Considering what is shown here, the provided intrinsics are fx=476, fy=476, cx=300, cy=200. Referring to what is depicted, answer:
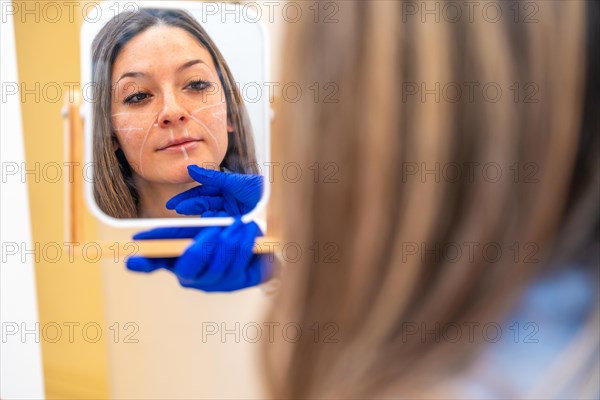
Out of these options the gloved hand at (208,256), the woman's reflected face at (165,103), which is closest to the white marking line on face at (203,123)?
the woman's reflected face at (165,103)

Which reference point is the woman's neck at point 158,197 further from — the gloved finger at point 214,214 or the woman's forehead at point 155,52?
the woman's forehead at point 155,52

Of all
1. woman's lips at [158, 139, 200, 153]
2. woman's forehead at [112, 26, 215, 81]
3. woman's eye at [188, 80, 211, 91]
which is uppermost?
woman's forehead at [112, 26, 215, 81]

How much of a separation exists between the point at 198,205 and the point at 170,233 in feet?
0.18

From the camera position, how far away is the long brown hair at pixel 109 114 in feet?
2.00

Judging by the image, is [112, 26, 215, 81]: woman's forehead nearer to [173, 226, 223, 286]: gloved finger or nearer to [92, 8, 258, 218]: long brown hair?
[92, 8, 258, 218]: long brown hair

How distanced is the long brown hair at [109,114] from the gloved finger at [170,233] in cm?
3

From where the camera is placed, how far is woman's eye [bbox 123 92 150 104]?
61 cm

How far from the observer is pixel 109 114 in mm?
614

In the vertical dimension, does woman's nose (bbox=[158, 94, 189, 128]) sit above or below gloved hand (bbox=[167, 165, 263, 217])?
above

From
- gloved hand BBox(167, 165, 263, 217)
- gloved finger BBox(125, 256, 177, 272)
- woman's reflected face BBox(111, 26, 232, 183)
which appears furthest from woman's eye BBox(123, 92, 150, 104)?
gloved finger BBox(125, 256, 177, 272)

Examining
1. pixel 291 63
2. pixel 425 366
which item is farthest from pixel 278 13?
pixel 425 366

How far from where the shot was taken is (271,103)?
642 millimetres

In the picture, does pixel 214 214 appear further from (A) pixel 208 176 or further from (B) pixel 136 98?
(B) pixel 136 98

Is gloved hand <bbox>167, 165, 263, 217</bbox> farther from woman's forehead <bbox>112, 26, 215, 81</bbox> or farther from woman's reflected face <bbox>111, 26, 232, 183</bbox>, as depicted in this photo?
woman's forehead <bbox>112, 26, 215, 81</bbox>
